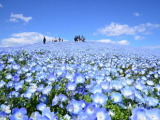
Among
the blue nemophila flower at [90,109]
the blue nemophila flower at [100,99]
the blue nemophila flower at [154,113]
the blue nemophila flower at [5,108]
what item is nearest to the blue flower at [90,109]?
the blue nemophila flower at [90,109]

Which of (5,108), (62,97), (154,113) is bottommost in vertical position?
(5,108)

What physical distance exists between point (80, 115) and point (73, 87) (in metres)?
1.19

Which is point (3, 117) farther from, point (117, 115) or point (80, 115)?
point (117, 115)

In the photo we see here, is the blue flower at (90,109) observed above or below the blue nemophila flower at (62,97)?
above

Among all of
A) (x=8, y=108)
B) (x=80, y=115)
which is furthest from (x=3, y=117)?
(x=80, y=115)

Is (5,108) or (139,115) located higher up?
(139,115)

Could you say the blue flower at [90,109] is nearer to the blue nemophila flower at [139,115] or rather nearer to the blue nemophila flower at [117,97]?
the blue nemophila flower at [139,115]

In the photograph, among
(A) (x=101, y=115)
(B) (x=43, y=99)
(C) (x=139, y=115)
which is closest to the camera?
(C) (x=139, y=115)

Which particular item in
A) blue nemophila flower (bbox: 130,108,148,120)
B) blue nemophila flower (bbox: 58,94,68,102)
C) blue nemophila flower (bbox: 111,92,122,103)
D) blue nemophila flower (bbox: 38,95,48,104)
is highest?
blue nemophila flower (bbox: 130,108,148,120)

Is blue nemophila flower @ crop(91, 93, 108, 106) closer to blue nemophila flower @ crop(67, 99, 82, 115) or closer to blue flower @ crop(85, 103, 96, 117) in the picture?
blue nemophila flower @ crop(67, 99, 82, 115)

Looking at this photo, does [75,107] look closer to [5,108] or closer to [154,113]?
[154,113]

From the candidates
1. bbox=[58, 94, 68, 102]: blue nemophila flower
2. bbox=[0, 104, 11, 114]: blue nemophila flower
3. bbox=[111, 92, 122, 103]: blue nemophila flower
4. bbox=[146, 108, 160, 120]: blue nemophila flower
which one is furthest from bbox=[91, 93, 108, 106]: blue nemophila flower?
bbox=[0, 104, 11, 114]: blue nemophila flower

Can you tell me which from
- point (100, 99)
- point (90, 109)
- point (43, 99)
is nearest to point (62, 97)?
point (43, 99)

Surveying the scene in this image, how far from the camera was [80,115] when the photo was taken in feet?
7.61
